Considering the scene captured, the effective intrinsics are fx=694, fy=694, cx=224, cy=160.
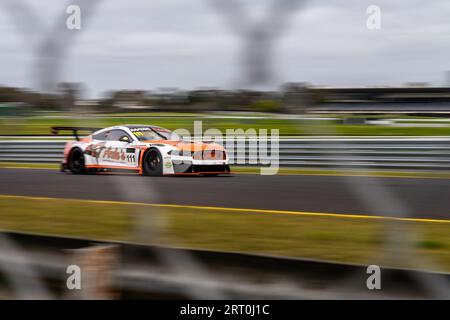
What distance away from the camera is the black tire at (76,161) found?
10484mm

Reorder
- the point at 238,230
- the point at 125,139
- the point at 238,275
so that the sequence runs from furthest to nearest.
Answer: the point at 125,139 → the point at 238,230 → the point at 238,275

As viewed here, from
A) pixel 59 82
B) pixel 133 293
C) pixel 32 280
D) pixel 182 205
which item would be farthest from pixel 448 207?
pixel 59 82

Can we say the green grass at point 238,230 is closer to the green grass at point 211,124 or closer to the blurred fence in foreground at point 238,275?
the blurred fence in foreground at point 238,275

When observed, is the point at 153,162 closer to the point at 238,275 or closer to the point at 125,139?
the point at 125,139

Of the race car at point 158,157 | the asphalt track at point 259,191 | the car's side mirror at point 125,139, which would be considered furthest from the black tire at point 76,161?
the car's side mirror at point 125,139

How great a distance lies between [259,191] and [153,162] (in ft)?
6.96

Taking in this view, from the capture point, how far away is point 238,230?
15.5 ft

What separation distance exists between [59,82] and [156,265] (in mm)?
1082

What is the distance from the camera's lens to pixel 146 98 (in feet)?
8.16

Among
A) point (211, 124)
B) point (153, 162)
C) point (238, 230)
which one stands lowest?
point (238, 230)

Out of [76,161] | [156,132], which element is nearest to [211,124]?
[156,132]

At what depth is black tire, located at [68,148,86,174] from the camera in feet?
34.4

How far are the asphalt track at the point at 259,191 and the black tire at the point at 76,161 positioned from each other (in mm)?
254
